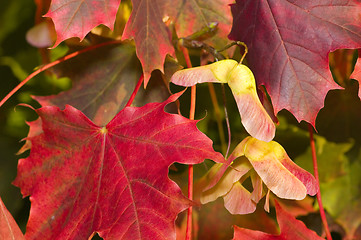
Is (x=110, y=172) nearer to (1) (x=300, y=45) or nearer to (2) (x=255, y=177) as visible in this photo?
(2) (x=255, y=177)

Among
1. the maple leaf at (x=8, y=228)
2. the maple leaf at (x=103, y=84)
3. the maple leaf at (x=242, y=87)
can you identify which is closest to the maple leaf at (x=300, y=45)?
the maple leaf at (x=242, y=87)

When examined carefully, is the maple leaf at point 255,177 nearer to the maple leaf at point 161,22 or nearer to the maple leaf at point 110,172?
the maple leaf at point 110,172

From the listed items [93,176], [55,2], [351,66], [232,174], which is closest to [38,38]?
[55,2]

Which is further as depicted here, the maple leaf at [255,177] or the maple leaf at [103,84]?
the maple leaf at [103,84]

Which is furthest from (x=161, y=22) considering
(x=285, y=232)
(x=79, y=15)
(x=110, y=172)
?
(x=285, y=232)

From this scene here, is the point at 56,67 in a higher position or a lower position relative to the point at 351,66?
higher

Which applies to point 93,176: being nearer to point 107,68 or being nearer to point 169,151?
point 169,151
